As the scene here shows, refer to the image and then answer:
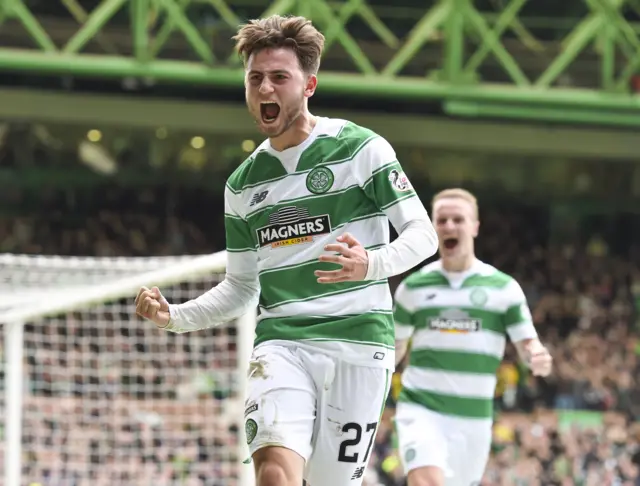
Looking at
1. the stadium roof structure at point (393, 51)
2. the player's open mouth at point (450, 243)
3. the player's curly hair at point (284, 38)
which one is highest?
the stadium roof structure at point (393, 51)

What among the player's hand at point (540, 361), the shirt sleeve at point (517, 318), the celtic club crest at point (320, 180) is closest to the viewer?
the celtic club crest at point (320, 180)

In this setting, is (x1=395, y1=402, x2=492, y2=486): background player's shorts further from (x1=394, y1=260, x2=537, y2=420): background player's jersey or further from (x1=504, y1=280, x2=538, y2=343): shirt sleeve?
(x1=504, y1=280, x2=538, y2=343): shirt sleeve

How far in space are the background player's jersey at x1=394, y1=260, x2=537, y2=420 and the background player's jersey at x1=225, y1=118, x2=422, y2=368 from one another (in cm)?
245

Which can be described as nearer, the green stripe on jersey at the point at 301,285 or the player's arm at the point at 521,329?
the green stripe on jersey at the point at 301,285

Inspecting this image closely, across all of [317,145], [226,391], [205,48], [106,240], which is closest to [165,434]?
[226,391]

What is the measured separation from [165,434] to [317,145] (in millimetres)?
5007

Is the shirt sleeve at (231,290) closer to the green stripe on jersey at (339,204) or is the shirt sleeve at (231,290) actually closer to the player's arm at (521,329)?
the green stripe on jersey at (339,204)

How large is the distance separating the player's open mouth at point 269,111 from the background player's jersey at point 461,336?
2.83 m

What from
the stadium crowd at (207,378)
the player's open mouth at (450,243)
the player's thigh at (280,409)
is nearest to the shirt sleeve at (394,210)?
the player's thigh at (280,409)

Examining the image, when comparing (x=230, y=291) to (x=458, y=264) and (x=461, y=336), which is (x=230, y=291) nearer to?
(x=461, y=336)

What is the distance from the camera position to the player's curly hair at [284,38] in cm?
405

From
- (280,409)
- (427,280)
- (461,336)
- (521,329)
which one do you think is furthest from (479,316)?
(280,409)

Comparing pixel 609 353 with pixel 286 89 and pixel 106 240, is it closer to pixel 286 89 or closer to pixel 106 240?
pixel 106 240

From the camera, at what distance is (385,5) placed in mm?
18062
